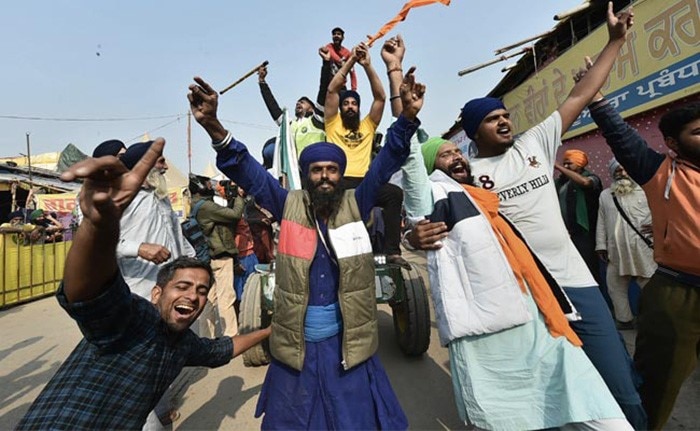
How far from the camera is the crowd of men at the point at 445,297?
135 cm

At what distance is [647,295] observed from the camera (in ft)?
6.46

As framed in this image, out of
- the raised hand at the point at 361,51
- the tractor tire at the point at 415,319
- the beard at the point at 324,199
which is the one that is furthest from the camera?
the tractor tire at the point at 415,319

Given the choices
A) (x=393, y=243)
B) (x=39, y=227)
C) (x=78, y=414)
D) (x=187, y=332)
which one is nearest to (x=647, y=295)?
(x=393, y=243)

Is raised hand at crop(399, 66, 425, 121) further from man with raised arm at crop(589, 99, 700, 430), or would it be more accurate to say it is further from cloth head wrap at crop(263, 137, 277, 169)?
cloth head wrap at crop(263, 137, 277, 169)

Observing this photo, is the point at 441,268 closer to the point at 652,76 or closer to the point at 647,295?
the point at 647,295

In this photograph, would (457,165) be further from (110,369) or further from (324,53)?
(324,53)

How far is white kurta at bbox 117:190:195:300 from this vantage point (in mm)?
2246

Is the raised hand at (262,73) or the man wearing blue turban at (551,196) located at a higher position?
the raised hand at (262,73)

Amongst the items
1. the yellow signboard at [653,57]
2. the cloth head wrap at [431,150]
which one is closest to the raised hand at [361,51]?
the cloth head wrap at [431,150]

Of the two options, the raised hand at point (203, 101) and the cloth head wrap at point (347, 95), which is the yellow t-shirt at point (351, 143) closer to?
the cloth head wrap at point (347, 95)

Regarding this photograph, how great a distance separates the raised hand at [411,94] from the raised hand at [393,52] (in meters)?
0.43

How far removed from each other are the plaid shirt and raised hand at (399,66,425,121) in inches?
54.7

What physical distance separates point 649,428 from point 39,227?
10.6m

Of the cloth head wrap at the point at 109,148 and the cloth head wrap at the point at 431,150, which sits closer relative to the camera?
the cloth head wrap at the point at 431,150
